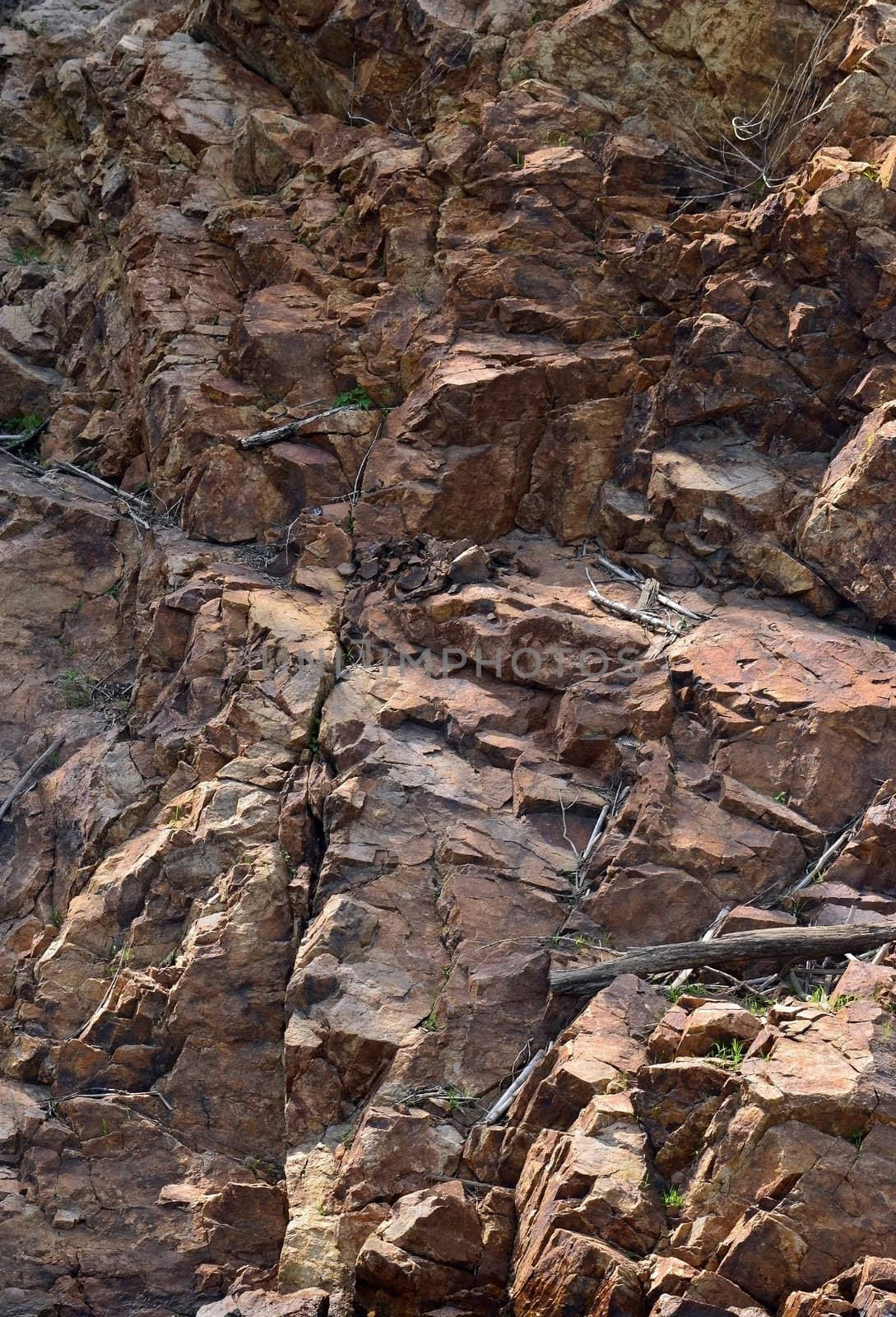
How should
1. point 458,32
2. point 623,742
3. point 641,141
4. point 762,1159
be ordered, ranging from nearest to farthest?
point 762,1159, point 623,742, point 641,141, point 458,32

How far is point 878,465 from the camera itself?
7887mm

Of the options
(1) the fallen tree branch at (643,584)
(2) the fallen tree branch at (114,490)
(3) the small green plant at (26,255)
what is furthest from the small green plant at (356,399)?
(3) the small green plant at (26,255)

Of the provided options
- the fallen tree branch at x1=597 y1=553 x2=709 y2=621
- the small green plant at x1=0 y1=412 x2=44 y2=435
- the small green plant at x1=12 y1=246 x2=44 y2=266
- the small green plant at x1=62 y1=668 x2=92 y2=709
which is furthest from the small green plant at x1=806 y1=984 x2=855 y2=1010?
the small green plant at x1=12 y1=246 x2=44 y2=266

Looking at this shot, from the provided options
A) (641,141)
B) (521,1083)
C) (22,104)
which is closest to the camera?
(521,1083)

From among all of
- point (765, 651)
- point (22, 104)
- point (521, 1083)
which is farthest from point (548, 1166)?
point (22, 104)

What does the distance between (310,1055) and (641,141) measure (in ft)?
21.5

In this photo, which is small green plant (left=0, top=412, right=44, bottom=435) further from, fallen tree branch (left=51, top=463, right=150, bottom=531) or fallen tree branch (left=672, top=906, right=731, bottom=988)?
fallen tree branch (left=672, top=906, right=731, bottom=988)

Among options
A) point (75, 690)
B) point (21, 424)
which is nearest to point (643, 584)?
point (75, 690)

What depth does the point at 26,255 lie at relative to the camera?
12477 millimetres

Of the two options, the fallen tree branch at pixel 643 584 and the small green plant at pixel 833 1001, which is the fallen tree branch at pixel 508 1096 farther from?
the fallen tree branch at pixel 643 584

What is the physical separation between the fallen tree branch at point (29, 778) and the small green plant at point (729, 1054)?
5.05 meters

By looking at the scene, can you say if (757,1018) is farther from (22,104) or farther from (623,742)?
(22,104)

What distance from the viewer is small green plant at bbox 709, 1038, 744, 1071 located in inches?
221

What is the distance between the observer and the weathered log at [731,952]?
20.6 ft
